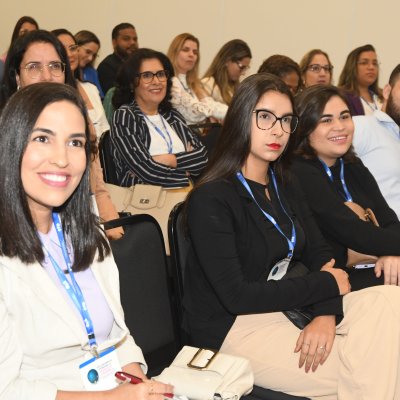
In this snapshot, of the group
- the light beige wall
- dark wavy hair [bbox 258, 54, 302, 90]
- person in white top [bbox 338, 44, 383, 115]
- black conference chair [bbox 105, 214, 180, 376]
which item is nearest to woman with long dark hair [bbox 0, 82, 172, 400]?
black conference chair [bbox 105, 214, 180, 376]

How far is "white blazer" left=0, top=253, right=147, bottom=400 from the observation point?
1491 millimetres

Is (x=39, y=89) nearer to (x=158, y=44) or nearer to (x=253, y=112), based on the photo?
(x=253, y=112)

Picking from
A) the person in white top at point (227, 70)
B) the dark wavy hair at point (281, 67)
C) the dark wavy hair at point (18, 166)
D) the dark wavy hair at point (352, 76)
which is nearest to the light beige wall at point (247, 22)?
the dark wavy hair at point (352, 76)

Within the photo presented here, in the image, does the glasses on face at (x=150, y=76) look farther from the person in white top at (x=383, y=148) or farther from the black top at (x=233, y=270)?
the black top at (x=233, y=270)

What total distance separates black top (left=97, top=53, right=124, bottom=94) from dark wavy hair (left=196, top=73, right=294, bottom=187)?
4.72m

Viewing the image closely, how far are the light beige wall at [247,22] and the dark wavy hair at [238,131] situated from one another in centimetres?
560

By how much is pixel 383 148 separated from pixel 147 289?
171 centimetres

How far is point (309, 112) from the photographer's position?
2.89 meters

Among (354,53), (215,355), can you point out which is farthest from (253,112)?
(354,53)

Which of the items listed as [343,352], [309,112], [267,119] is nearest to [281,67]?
[309,112]

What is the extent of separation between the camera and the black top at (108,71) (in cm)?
691

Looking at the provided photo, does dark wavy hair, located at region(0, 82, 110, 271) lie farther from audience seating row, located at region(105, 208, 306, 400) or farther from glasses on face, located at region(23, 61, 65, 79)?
glasses on face, located at region(23, 61, 65, 79)

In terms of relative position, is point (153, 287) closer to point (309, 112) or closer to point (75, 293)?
point (75, 293)

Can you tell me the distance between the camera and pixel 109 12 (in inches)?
331
